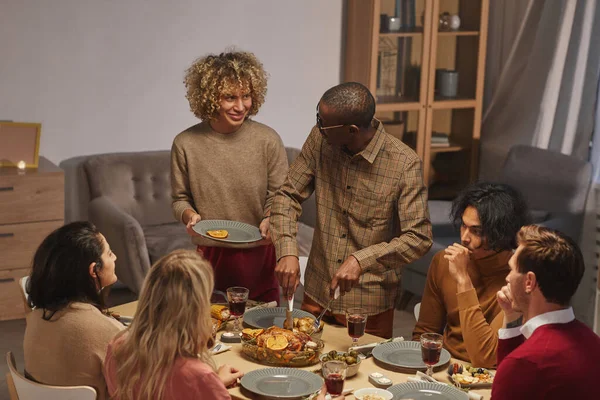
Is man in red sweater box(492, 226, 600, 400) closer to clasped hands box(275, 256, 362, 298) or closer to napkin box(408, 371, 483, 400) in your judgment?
napkin box(408, 371, 483, 400)

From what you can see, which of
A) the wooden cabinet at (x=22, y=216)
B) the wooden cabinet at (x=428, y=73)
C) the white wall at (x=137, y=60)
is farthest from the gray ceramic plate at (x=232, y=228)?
the wooden cabinet at (x=428, y=73)

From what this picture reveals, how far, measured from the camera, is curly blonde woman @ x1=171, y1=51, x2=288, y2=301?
10.8 ft

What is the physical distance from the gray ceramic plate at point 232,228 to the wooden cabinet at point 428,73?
246 centimetres

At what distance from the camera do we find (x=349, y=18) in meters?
5.65

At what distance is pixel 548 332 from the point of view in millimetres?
2096

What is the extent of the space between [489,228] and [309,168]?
660 mm

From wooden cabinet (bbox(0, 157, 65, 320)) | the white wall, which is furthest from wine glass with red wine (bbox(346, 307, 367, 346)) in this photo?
the white wall

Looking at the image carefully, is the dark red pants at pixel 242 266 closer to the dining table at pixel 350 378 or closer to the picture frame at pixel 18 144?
the dining table at pixel 350 378

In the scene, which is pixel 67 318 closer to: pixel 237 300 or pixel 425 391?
pixel 237 300

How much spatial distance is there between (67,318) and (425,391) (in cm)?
100

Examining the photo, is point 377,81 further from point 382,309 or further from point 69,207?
point 382,309

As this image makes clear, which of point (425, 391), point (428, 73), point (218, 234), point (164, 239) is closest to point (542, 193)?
point (428, 73)

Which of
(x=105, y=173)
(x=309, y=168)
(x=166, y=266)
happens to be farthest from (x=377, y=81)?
(x=166, y=266)

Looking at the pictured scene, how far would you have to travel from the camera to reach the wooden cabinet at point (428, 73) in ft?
18.2
